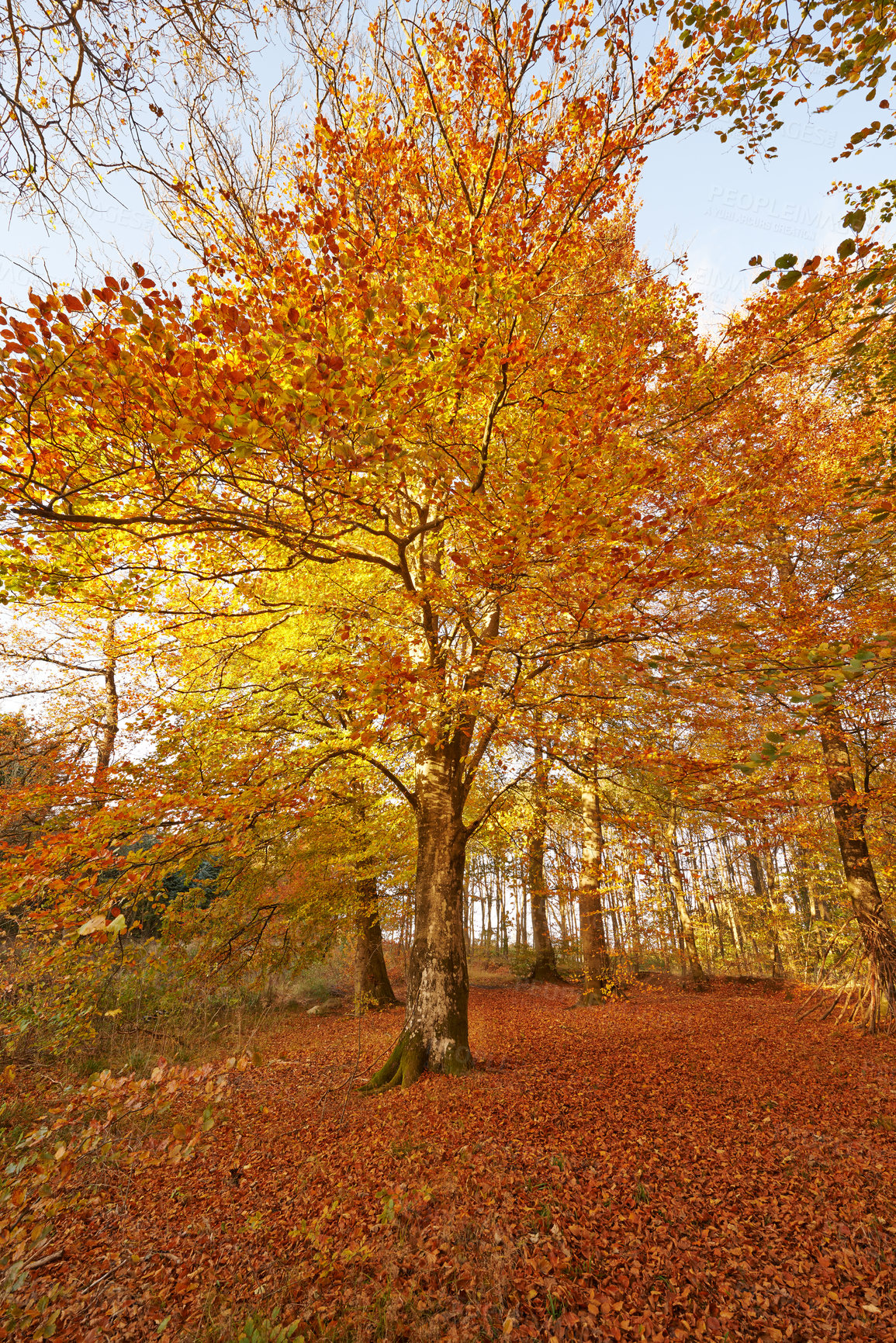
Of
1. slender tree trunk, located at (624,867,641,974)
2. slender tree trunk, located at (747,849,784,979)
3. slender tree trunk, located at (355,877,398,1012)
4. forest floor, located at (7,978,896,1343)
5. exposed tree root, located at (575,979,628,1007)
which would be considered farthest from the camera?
slender tree trunk, located at (747,849,784,979)

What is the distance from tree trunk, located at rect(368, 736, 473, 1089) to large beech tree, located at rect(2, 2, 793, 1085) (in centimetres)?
3

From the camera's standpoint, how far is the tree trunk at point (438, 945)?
653 cm

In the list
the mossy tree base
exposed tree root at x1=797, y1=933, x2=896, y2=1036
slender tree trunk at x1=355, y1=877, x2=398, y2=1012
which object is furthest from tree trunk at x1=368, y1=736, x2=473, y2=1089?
exposed tree root at x1=797, y1=933, x2=896, y2=1036

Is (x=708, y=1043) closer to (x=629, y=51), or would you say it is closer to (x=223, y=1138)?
(x=223, y=1138)

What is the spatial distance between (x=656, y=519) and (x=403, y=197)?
5.59 m

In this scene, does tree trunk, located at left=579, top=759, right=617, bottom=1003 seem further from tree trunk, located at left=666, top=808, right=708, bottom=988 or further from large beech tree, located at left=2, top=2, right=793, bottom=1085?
large beech tree, located at left=2, top=2, right=793, bottom=1085

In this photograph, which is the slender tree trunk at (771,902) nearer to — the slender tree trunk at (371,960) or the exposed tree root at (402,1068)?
the slender tree trunk at (371,960)

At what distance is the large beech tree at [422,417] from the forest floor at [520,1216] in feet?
5.20

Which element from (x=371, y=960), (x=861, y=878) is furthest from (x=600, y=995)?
(x=861, y=878)

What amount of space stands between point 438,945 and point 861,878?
8.01m

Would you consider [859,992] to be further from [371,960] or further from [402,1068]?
[371,960]

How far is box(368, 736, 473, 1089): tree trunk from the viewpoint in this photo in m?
6.53

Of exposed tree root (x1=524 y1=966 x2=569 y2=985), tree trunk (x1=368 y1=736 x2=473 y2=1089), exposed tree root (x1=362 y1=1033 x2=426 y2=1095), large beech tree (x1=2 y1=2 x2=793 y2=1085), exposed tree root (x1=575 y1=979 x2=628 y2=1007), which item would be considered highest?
large beech tree (x1=2 y1=2 x2=793 y2=1085)

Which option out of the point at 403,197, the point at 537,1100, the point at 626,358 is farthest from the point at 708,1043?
the point at 403,197
